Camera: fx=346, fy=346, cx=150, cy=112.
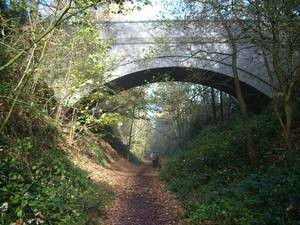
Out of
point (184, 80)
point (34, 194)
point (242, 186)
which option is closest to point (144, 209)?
point (242, 186)

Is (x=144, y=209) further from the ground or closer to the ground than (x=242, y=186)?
closer to the ground

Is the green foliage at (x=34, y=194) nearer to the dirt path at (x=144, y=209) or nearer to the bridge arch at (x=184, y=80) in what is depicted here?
the dirt path at (x=144, y=209)

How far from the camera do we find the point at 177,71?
17.4 m

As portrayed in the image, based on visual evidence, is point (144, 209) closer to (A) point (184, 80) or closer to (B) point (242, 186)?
(B) point (242, 186)

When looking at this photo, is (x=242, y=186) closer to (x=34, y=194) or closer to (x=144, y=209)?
(x=144, y=209)

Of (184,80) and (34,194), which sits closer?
(34,194)

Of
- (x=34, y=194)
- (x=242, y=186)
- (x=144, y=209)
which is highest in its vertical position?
(x=242, y=186)

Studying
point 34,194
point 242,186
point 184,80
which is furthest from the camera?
point 184,80

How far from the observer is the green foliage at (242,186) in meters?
5.70

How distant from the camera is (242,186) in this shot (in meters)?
7.32

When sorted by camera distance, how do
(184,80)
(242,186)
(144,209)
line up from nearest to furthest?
(242,186) → (144,209) → (184,80)

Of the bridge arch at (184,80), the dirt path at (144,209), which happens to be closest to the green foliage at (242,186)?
the dirt path at (144,209)

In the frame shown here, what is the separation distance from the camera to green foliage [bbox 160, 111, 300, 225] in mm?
5695

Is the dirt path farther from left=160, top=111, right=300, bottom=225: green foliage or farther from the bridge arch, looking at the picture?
the bridge arch
